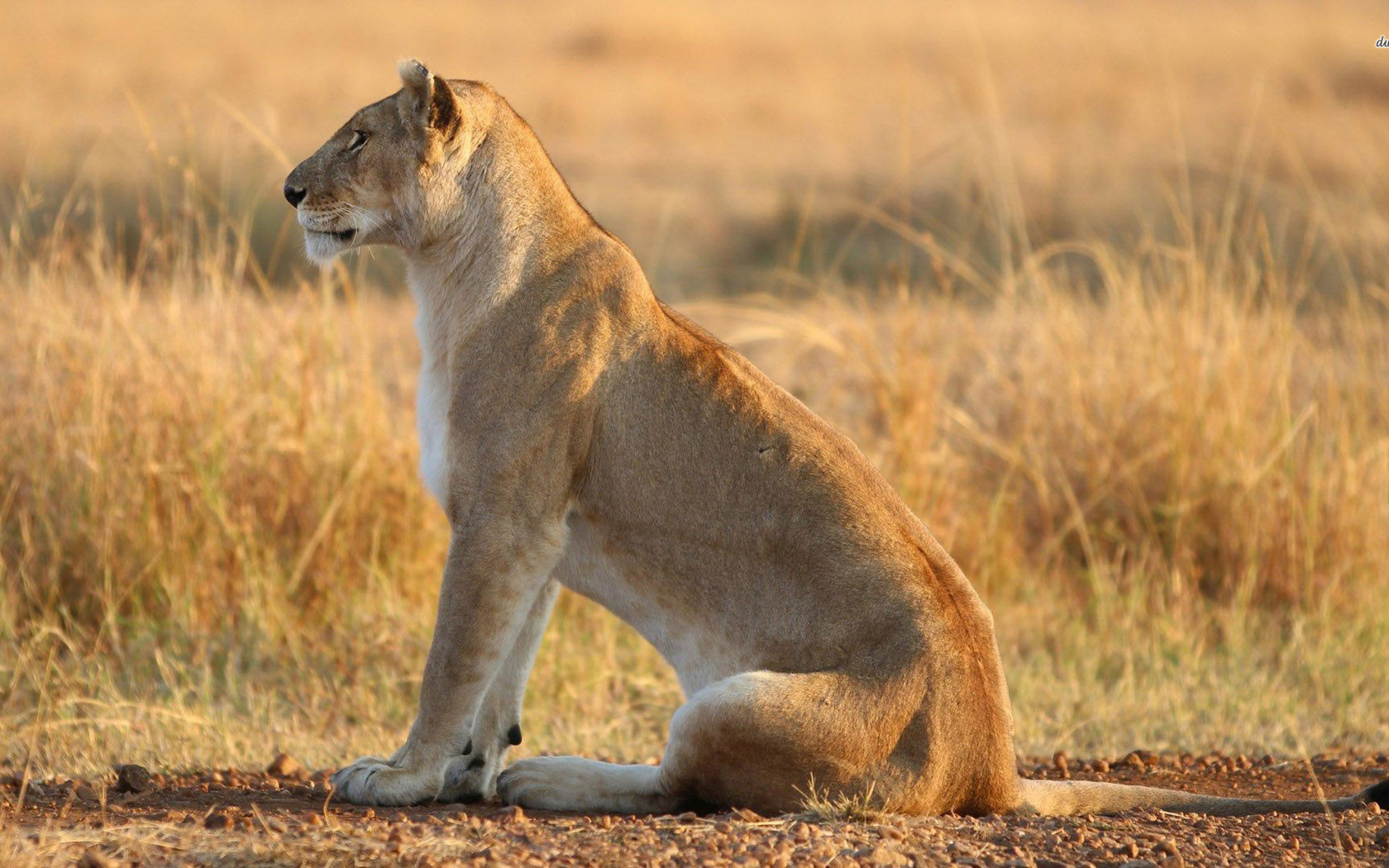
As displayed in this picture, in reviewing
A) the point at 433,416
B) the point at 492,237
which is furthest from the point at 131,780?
the point at 492,237

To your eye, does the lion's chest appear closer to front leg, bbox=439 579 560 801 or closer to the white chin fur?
the white chin fur

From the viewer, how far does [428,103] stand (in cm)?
435

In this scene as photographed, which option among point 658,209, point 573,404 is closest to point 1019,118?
point 658,209

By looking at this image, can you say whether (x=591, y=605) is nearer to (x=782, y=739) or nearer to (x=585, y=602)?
(x=585, y=602)

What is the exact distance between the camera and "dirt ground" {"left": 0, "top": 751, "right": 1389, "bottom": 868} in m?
3.50

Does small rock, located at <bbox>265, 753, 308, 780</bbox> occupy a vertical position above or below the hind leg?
below

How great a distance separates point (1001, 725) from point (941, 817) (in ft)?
0.89

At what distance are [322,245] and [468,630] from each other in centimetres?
121

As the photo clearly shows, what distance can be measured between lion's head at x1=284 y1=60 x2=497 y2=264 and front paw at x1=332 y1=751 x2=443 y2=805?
56.3 inches

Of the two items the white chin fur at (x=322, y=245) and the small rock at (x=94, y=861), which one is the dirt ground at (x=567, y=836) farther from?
the white chin fur at (x=322, y=245)

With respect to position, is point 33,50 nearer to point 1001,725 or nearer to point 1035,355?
point 1035,355

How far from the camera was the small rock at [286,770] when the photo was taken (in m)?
4.75

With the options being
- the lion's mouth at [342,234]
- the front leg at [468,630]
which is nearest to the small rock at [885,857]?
the front leg at [468,630]

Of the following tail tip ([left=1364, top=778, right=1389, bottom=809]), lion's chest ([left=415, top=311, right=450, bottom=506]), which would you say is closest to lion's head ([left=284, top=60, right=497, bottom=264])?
lion's chest ([left=415, top=311, right=450, bottom=506])
